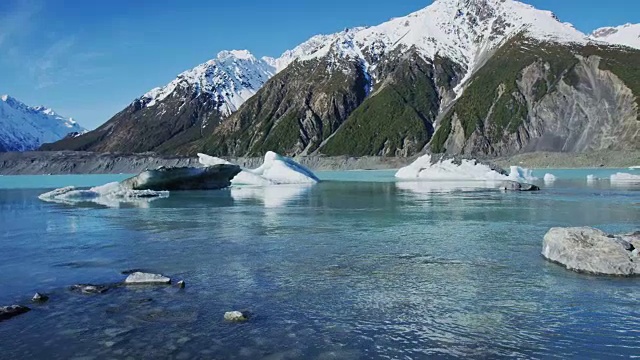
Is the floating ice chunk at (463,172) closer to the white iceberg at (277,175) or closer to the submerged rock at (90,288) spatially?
the white iceberg at (277,175)

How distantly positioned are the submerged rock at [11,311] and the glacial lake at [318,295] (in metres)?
0.19

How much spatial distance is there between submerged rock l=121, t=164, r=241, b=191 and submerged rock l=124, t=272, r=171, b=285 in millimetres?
33210

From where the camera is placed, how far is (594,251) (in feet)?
42.3

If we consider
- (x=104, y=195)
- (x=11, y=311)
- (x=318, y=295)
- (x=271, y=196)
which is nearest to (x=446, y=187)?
(x=271, y=196)

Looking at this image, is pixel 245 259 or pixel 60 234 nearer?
pixel 245 259

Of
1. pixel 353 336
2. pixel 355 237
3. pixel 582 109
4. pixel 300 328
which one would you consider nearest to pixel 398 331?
pixel 353 336

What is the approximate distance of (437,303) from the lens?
10.3 meters

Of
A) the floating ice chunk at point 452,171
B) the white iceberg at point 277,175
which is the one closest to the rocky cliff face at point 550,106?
the floating ice chunk at point 452,171

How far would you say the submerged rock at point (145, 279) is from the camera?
1220cm

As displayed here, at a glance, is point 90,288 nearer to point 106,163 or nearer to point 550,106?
point 550,106

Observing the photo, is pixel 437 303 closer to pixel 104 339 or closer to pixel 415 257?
pixel 415 257

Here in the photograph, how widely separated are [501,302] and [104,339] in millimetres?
7066

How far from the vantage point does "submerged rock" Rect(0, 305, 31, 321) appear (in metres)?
9.73

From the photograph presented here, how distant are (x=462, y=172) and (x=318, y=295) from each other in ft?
193
